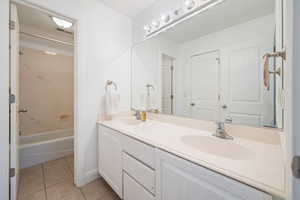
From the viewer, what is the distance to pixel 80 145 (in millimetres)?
1555

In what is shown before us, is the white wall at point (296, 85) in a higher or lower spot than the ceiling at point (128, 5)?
lower

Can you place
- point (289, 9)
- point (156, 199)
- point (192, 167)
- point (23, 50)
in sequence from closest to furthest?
point (289, 9)
point (192, 167)
point (156, 199)
point (23, 50)

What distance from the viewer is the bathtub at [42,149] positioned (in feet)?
6.18

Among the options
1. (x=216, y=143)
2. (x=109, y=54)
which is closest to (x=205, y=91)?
(x=216, y=143)

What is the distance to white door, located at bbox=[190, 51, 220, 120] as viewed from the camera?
3.86 feet

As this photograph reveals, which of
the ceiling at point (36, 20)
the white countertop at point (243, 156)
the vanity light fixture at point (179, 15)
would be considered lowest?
the white countertop at point (243, 156)

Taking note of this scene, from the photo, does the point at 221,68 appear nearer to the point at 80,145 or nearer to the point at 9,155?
the point at 80,145

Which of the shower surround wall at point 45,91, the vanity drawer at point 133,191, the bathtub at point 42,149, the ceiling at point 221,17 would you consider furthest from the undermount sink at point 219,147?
the shower surround wall at point 45,91

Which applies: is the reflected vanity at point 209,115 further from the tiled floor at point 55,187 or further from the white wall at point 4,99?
the white wall at point 4,99

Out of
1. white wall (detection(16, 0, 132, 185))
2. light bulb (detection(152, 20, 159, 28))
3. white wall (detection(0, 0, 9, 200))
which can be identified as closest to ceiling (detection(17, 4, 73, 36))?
white wall (detection(16, 0, 132, 185))

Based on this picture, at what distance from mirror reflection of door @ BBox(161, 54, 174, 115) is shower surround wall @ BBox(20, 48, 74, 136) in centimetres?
230

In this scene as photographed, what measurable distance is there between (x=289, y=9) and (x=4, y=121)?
1.85 meters

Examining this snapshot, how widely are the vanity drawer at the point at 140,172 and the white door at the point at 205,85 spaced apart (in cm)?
69

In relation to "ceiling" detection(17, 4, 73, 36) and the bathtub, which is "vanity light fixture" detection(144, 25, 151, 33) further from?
the bathtub
